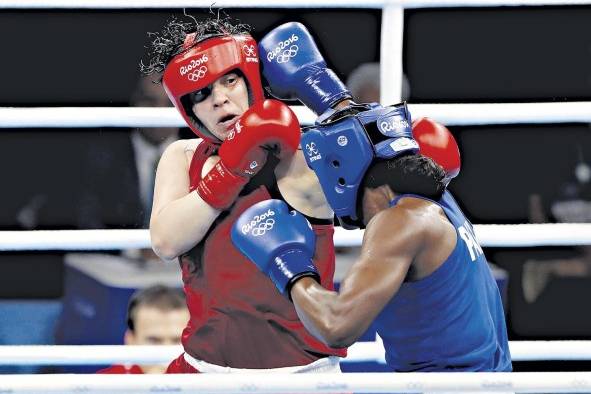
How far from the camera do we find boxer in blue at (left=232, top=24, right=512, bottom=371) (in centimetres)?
184

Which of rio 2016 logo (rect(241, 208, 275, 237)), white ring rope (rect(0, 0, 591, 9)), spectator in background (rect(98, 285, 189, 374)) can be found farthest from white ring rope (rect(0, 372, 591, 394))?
spectator in background (rect(98, 285, 189, 374))

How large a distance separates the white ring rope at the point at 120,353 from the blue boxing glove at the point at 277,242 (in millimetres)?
475

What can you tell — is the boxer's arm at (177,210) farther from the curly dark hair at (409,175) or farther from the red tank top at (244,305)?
the curly dark hair at (409,175)

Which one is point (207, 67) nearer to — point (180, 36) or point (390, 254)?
point (180, 36)

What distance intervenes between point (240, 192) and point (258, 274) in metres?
0.16

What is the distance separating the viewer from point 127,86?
3.52 metres

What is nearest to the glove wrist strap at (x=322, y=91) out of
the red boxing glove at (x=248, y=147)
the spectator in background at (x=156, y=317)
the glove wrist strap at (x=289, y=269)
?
the red boxing glove at (x=248, y=147)

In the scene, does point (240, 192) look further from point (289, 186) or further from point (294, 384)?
point (294, 384)

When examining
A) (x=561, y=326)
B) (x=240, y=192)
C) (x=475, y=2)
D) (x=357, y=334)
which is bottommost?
(x=561, y=326)

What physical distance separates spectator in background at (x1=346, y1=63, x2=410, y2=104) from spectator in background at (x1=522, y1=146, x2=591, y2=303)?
2.34 feet

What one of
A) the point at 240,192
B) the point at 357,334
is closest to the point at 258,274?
the point at 240,192

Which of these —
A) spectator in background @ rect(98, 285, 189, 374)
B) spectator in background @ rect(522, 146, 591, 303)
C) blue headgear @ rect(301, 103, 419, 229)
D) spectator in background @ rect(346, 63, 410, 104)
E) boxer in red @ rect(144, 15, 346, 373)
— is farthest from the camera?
spectator in background @ rect(522, 146, 591, 303)

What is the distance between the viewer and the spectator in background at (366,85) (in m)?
2.89

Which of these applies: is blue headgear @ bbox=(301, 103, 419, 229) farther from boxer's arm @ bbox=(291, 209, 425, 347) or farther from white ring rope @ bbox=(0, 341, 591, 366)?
white ring rope @ bbox=(0, 341, 591, 366)
